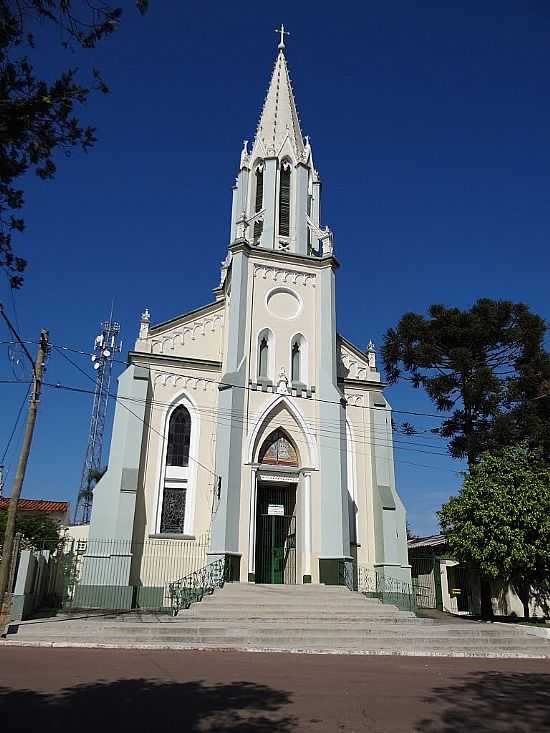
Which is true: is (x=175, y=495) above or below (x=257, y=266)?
below

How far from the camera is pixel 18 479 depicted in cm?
1538

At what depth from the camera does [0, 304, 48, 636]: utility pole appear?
14.6 m

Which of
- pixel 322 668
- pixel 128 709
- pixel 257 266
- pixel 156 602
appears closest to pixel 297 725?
pixel 128 709

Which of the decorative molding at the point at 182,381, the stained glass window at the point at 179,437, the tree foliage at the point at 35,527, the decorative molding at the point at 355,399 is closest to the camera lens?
the stained glass window at the point at 179,437

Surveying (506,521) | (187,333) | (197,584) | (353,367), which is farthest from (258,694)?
(353,367)

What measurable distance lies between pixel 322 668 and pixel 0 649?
23.0ft

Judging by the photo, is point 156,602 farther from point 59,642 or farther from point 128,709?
point 128,709

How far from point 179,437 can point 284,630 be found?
9.61 metres

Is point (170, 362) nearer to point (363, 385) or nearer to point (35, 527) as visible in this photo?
point (363, 385)

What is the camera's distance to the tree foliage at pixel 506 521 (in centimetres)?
1962

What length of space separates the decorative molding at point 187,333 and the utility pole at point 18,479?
23.7 feet

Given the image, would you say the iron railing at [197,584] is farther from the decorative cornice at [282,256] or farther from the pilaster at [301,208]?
the pilaster at [301,208]

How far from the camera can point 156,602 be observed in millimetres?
20438

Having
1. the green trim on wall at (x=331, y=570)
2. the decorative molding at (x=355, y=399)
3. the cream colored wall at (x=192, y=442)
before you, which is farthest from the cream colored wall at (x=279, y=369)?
the decorative molding at (x=355, y=399)
